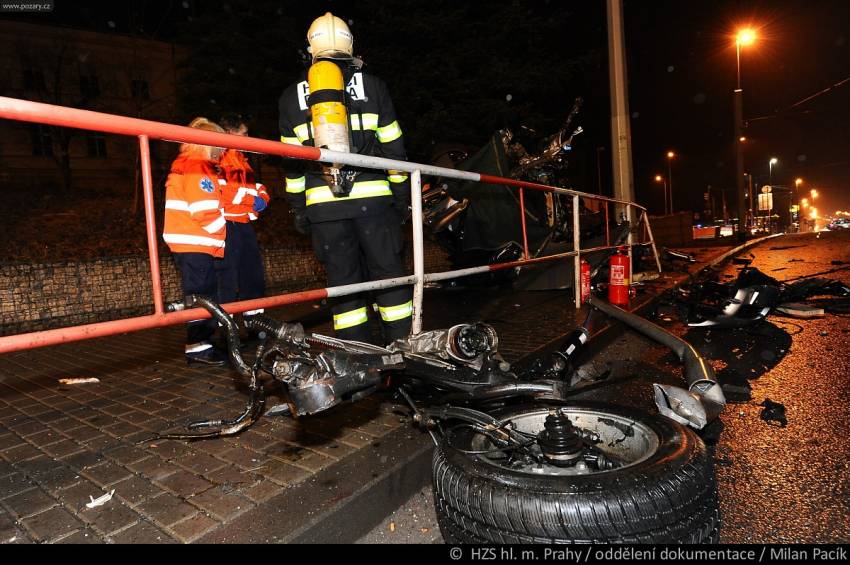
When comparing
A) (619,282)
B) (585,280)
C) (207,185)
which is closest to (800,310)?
(619,282)

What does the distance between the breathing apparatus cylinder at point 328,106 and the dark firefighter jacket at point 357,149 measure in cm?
26

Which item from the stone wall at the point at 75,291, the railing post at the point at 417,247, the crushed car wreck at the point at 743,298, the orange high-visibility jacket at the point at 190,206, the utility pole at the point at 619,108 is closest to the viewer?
the railing post at the point at 417,247

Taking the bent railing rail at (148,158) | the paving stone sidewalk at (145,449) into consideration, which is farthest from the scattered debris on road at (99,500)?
the bent railing rail at (148,158)

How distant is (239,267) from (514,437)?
3.41 m

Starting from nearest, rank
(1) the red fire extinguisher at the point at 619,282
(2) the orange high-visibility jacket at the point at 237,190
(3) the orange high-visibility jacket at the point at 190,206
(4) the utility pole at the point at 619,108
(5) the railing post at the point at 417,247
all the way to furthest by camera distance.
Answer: (5) the railing post at the point at 417,247 → (3) the orange high-visibility jacket at the point at 190,206 → (2) the orange high-visibility jacket at the point at 237,190 → (1) the red fire extinguisher at the point at 619,282 → (4) the utility pole at the point at 619,108

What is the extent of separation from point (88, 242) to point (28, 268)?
192 cm

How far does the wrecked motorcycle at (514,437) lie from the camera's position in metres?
1.38

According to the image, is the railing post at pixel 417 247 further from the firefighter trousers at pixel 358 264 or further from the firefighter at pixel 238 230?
the firefighter at pixel 238 230

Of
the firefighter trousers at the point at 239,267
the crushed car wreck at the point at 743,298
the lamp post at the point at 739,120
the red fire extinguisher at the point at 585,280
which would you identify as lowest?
the crushed car wreck at the point at 743,298

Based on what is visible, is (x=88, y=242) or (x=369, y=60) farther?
(x=369, y=60)

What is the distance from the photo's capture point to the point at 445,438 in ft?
6.07

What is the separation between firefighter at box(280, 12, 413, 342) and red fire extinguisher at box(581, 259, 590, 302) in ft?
9.91
